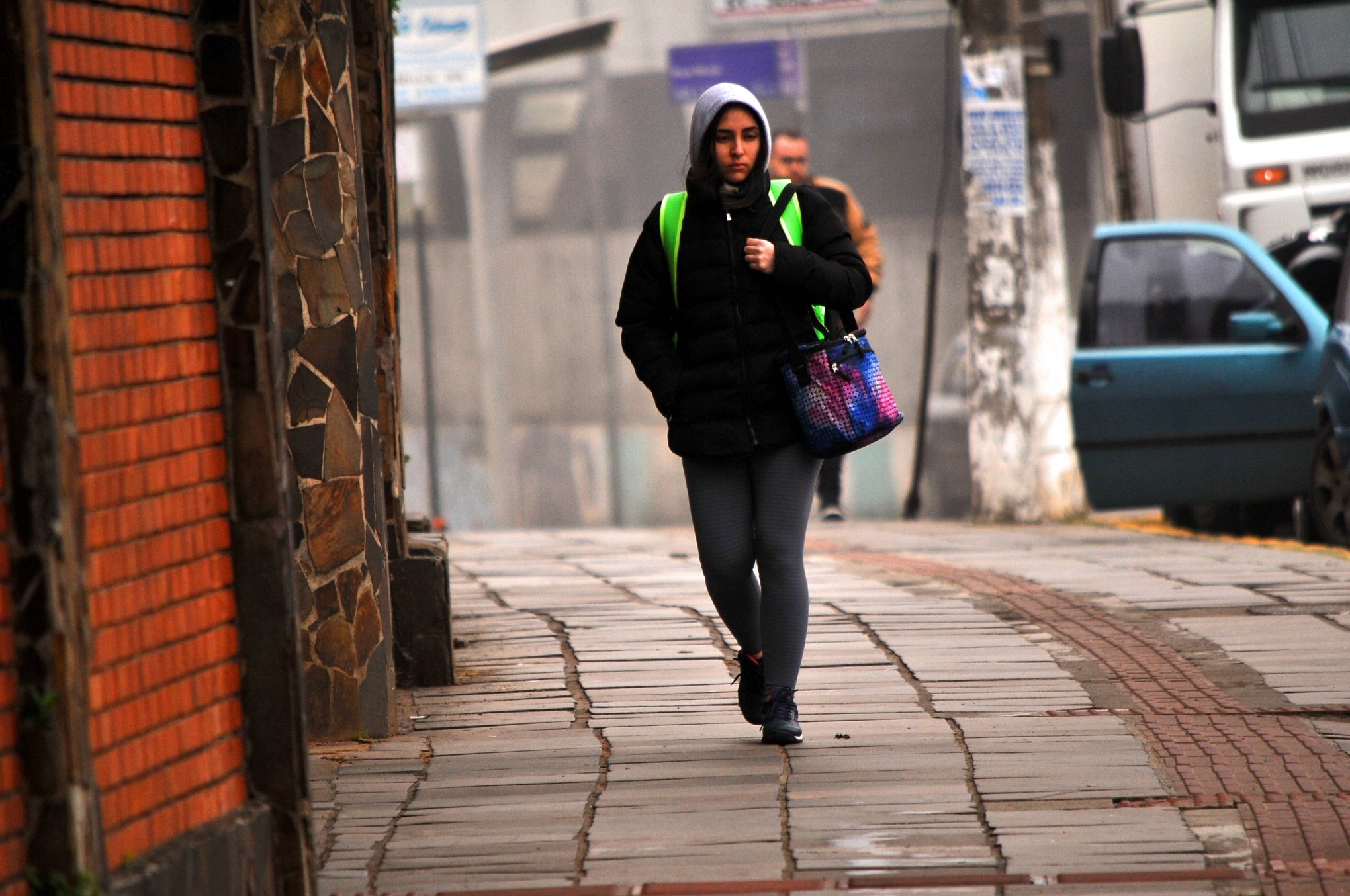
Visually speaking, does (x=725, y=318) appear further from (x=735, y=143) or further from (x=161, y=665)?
(x=161, y=665)

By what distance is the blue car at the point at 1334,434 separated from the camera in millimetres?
9359

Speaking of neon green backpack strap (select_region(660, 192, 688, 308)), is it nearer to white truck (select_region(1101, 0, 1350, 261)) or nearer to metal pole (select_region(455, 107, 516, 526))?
white truck (select_region(1101, 0, 1350, 261))

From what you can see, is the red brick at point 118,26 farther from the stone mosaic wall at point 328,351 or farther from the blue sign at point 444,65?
the blue sign at point 444,65

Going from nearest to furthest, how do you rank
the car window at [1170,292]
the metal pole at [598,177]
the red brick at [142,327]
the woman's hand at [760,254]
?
the red brick at [142,327]
the woman's hand at [760,254]
the car window at [1170,292]
the metal pole at [598,177]

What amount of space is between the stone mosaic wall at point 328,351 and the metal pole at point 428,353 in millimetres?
10713

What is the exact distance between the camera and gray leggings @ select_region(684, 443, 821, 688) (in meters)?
5.26

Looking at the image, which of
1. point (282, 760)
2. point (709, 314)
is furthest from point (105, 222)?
point (709, 314)

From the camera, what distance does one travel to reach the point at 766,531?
208 inches

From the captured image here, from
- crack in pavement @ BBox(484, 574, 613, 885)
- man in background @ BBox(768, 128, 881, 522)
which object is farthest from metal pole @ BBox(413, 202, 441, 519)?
crack in pavement @ BBox(484, 574, 613, 885)

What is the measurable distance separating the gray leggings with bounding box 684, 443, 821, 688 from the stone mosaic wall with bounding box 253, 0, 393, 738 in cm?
91

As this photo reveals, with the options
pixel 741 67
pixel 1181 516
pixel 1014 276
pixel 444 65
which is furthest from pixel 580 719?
pixel 444 65

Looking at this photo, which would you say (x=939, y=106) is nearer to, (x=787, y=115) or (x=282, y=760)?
(x=787, y=115)

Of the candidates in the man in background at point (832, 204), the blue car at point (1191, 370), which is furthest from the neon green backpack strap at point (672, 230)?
the blue car at point (1191, 370)

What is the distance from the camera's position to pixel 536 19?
60.6 ft
